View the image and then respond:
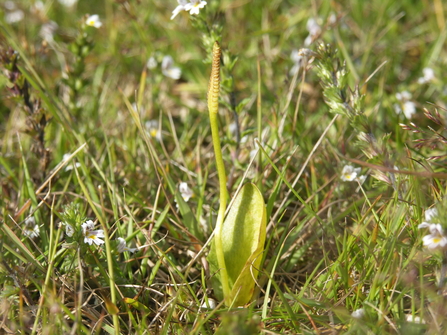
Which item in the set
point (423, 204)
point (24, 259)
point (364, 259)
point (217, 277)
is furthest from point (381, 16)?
point (24, 259)

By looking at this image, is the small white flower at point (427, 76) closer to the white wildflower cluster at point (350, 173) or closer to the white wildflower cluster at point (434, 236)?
the white wildflower cluster at point (350, 173)

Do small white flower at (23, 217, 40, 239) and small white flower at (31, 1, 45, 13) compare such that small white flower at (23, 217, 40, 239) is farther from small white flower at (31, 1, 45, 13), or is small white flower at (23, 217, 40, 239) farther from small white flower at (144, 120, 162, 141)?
small white flower at (31, 1, 45, 13)

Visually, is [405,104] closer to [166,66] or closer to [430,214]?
[430,214]

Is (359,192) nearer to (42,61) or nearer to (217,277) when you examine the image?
(217,277)

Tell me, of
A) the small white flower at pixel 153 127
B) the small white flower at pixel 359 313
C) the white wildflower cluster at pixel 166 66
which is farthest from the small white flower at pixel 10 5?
the small white flower at pixel 359 313

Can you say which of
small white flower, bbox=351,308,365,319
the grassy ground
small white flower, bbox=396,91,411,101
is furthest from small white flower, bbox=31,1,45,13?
small white flower, bbox=351,308,365,319

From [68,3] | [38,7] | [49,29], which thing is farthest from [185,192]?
[38,7]

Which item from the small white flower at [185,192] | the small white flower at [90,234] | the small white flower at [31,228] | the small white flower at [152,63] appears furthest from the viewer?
the small white flower at [152,63]
